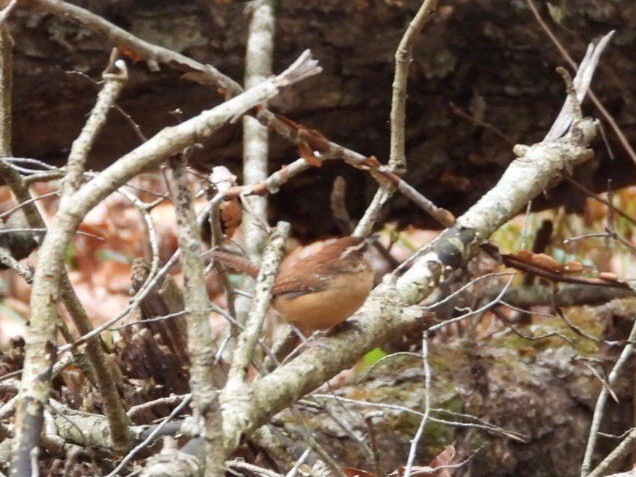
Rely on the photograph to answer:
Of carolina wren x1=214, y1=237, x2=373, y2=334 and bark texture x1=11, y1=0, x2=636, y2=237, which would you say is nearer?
carolina wren x1=214, y1=237, x2=373, y2=334

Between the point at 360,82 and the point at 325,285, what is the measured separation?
1731 millimetres

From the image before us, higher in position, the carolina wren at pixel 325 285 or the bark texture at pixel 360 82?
the bark texture at pixel 360 82

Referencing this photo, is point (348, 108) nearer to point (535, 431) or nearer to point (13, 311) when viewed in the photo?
point (535, 431)

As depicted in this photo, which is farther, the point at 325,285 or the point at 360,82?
the point at 360,82

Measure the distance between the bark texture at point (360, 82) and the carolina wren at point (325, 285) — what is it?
1.38 m

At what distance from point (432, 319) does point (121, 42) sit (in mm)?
1116

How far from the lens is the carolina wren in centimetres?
268

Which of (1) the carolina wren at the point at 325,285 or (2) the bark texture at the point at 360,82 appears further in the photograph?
(2) the bark texture at the point at 360,82

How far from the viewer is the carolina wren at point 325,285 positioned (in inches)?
106

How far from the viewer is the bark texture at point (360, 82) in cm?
398

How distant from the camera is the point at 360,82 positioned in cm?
432

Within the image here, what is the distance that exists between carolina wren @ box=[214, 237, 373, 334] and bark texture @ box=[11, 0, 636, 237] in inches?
54.5

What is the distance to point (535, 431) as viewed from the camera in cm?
373

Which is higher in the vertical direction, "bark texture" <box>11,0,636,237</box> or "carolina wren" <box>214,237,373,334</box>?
"bark texture" <box>11,0,636,237</box>
